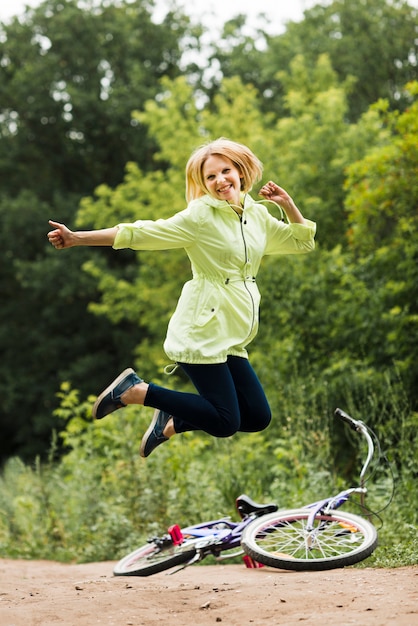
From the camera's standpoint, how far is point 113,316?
26.2 metres

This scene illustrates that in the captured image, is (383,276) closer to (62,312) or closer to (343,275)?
(343,275)

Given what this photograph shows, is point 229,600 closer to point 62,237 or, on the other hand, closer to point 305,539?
point 305,539

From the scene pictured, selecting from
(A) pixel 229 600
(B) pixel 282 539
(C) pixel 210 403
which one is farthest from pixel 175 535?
(A) pixel 229 600

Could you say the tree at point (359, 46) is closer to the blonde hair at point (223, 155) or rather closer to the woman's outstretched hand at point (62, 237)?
the blonde hair at point (223, 155)

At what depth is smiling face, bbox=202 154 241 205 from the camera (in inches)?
208

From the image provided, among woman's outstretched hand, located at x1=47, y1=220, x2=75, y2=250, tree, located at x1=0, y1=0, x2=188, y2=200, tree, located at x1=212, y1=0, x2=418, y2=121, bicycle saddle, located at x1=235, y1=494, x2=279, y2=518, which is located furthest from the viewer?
tree, located at x1=0, y1=0, x2=188, y2=200

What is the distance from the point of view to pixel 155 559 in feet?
20.5

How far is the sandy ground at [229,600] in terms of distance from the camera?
399 centimetres

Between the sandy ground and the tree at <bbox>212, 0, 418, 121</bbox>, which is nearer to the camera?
the sandy ground

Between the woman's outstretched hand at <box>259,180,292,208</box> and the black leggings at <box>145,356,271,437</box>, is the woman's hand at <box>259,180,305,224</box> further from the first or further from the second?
the black leggings at <box>145,356,271,437</box>

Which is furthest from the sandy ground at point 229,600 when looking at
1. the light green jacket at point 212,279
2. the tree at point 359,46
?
the tree at point 359,46

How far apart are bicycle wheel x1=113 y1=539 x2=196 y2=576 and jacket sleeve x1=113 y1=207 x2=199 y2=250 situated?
2.19m

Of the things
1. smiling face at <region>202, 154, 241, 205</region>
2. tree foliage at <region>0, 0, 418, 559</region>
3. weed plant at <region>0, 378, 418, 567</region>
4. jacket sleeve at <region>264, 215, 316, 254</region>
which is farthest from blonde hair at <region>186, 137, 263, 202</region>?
tree foliage at <region>0, 0, 418, 559</region>

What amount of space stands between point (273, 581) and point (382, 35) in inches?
928
